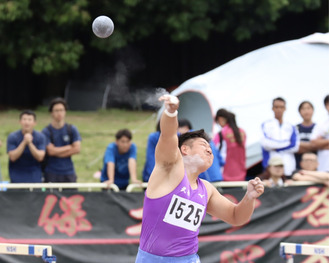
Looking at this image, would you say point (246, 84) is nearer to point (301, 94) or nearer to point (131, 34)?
point (301, 94)

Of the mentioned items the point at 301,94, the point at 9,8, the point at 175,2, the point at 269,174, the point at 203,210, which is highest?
the point at 175,2

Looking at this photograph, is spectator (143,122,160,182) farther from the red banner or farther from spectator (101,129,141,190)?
the red banner

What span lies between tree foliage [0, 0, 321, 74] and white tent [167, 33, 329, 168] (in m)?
8.49

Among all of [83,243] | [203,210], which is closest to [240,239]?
[83,243]

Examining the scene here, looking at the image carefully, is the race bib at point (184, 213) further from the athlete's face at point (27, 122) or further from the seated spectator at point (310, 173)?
the athlete's face at point (27, 122)

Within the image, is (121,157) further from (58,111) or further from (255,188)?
(255,188)

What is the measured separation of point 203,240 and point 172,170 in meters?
3.36

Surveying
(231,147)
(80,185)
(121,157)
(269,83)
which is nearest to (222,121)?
(231,147)

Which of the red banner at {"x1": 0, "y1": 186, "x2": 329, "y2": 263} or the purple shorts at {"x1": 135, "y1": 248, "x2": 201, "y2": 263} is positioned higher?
the red banner at {"x1": 0, "y1": 186, "x2": 329, "y2": 263}

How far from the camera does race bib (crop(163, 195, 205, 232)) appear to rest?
454cm

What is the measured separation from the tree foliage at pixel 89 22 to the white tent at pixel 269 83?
27.9 ft

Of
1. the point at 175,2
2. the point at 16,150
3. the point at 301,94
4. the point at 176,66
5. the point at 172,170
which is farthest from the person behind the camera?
the point at 176,66

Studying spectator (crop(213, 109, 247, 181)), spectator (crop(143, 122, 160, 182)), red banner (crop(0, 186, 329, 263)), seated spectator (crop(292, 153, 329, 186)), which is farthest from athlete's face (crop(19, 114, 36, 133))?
seated spectator (crop(292, 153, 329, 186))

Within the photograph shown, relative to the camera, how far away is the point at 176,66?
25828mm
